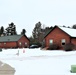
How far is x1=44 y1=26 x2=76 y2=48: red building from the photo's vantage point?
139 ft

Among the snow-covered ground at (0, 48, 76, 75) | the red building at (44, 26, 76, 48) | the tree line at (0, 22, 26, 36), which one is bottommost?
the snow-covered ground at (0, 48, 76, 75)

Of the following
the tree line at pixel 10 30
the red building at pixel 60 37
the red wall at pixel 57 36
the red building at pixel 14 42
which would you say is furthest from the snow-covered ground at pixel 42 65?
the tree line at pixel 10 30

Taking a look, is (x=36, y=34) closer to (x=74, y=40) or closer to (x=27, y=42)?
(x=27, y=42)

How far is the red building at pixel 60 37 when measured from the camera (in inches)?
1663

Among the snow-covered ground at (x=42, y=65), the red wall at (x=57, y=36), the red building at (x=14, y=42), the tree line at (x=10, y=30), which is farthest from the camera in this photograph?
the tree line at (x=10, y=30)

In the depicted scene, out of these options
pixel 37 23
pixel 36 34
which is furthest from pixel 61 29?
pixel 37 23

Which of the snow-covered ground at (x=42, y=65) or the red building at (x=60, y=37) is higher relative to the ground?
the red building at (x=60, y=37)

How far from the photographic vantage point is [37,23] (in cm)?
11975

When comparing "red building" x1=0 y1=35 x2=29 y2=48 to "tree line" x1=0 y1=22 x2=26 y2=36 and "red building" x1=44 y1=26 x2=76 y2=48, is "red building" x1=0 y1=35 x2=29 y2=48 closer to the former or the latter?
"red building" x1=44 y1=26 x2=76 y2=48

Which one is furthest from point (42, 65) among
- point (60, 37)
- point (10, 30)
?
point (10, 30)

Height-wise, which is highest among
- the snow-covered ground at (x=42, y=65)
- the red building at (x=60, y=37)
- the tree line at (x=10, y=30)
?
the tree line at (x=10, y=30)

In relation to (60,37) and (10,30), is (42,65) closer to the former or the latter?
(60,37)

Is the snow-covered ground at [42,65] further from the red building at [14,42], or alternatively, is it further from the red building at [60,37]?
the red building at [14,42]

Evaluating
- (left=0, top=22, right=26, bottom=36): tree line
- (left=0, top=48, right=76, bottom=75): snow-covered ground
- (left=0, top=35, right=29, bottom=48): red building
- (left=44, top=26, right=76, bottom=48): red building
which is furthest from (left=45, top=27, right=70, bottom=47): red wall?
(left=0, top=22, right=26, bottom=36): tree line
